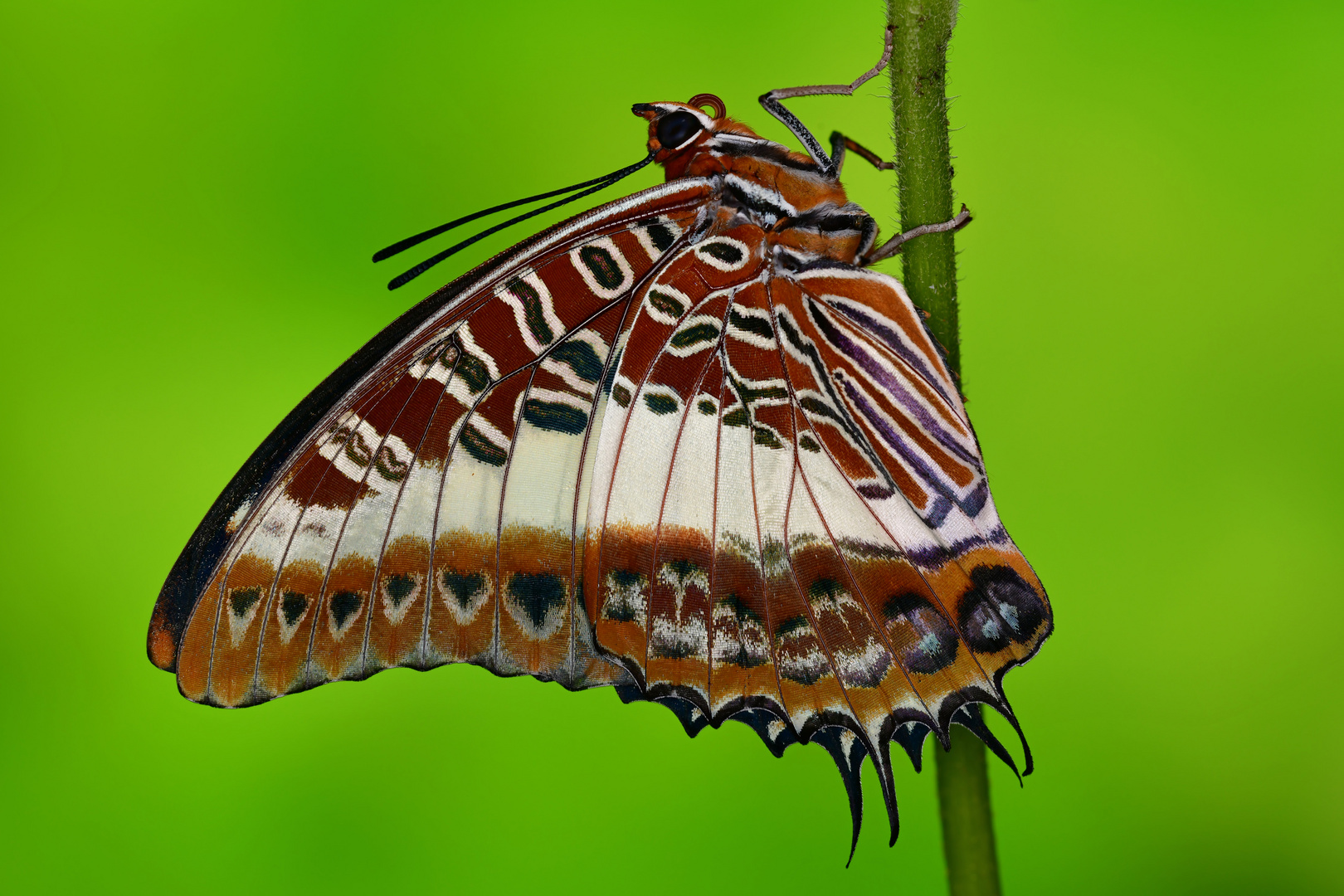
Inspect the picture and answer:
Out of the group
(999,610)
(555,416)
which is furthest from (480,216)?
(999,610)

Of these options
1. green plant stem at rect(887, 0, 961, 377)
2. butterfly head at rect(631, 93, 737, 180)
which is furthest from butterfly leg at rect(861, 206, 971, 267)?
butterfly head at rect(631, 93, 737, 180)

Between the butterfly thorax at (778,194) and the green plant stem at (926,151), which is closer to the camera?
the green plant stem at (926,151)

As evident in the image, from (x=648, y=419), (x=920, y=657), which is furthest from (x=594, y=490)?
(x=920, y=657)

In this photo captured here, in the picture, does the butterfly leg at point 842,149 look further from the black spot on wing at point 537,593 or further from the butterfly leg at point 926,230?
the black spot on wing at point 537,593

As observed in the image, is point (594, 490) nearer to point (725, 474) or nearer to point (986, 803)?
point (725, 474)

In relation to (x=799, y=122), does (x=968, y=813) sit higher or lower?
lower

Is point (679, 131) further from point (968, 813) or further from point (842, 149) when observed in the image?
point (968, 813)

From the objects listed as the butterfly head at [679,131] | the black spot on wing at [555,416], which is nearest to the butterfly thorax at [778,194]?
the butterfly head at [679,131]
